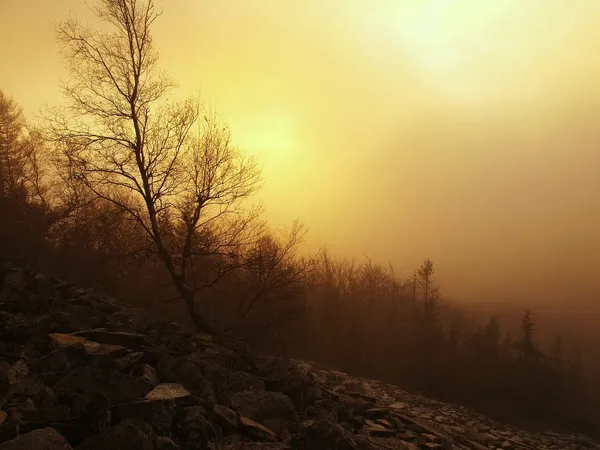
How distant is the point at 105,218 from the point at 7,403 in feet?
26.8

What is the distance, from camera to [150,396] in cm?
627


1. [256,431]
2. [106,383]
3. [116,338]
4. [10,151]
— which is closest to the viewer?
[106,383]

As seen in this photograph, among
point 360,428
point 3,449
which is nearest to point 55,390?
point 3,449

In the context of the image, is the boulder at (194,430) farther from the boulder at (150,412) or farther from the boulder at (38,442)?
the boulder at (38,442)

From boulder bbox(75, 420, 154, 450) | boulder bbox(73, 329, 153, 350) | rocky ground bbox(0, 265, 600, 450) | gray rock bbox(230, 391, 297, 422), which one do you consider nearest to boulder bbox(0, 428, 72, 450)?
rocky ground bbox(0, 265, 600, 450)

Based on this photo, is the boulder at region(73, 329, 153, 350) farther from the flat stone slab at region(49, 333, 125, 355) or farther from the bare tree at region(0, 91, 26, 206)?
the bare tree at region(0, 91, 26, 206)

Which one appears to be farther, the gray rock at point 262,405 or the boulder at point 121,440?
the gray rock at point 262,405

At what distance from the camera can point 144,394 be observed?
634cm

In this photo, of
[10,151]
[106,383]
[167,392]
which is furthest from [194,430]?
[10,151]

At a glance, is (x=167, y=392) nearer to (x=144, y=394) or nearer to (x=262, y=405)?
(x=144, y=394)

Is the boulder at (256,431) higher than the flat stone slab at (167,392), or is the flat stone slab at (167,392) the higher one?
the flat stone slab at (167,392)

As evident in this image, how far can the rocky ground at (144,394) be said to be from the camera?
5.12 meters

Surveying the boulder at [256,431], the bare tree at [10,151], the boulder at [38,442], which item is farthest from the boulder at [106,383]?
the bare tree at [10,151]

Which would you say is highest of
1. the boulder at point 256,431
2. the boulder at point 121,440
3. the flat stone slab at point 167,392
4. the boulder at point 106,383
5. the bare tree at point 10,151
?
the bare tree at point 10,151
